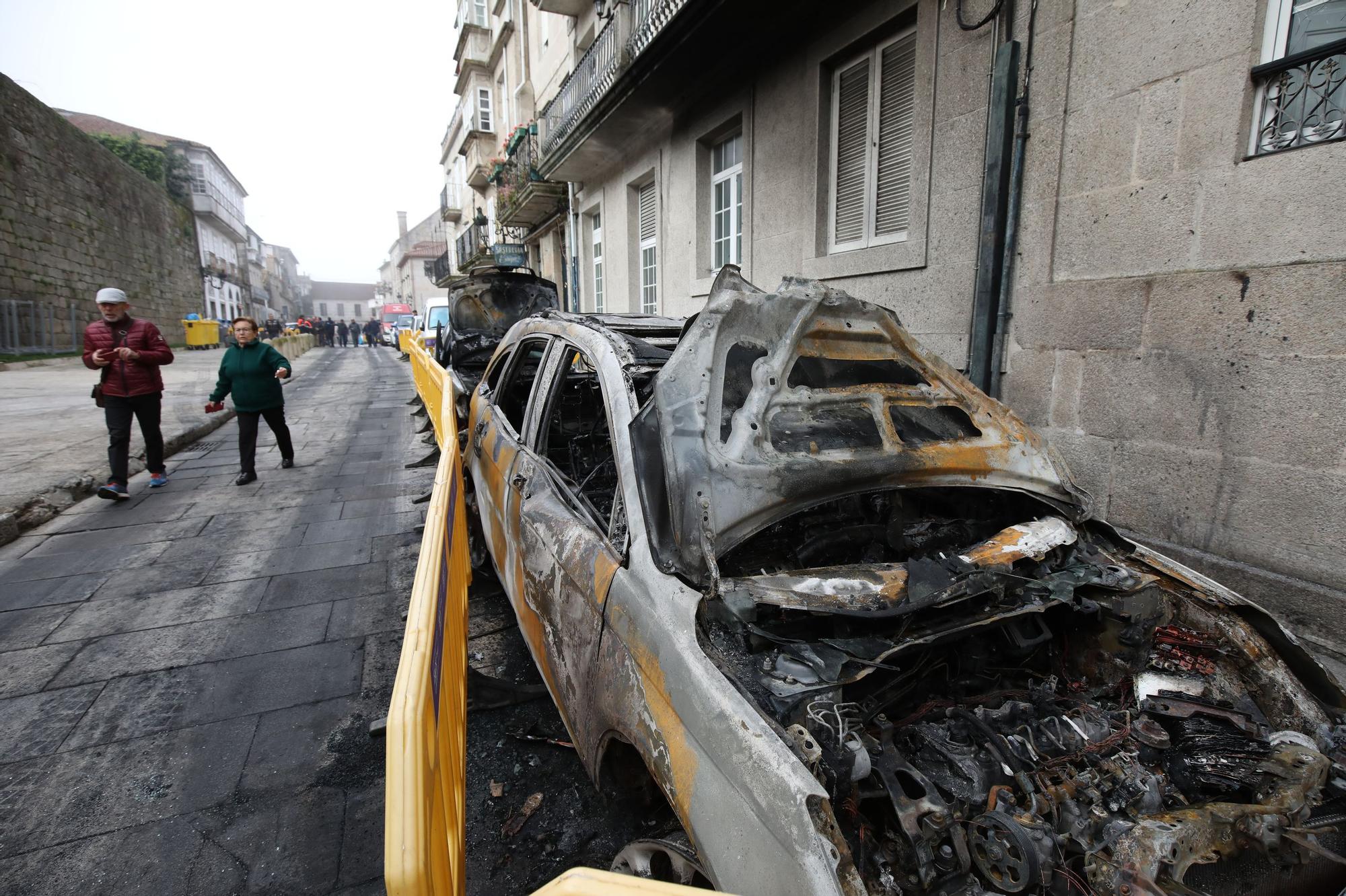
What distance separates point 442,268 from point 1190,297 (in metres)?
39.6

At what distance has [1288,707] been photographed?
186 cm

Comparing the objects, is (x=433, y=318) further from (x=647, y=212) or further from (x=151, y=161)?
(x=151, y=161)

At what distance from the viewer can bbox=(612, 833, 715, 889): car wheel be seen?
1.58 metres

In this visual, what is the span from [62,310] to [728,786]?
24487 mm

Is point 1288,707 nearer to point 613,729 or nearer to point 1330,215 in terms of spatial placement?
point 613,729

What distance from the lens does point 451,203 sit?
37531mm

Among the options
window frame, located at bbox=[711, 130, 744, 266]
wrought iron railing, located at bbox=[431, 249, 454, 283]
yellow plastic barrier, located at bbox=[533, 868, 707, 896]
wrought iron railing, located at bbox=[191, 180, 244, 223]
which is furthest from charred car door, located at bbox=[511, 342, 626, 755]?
wrought iron railing, located at bbox=[191, 180, 244, 223]

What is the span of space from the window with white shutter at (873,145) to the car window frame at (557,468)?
409cm

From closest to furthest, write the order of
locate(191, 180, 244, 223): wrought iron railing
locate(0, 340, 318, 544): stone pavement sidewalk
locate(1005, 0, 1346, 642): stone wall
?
locate(1005, 0, 1346, 642): stone wall → locate(0, 340, 318, 544): stone pavement sidewalk → locate(191, 180, 244, 223): wrought iron railing

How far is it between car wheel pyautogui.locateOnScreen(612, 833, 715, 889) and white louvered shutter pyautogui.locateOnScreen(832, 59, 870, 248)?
19.7 feet

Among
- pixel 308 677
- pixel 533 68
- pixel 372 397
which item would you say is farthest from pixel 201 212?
pixel 308 677

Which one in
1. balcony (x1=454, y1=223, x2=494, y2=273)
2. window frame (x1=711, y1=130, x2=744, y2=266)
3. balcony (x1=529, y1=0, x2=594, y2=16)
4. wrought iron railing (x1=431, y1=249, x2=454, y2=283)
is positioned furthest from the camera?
wrought iron railing (x1=431, y1=249, x2=454, y2=283)

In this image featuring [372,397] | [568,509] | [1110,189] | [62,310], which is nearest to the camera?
[568,509]

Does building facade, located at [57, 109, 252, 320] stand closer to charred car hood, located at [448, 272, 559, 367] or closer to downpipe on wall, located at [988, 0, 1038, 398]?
charred car hood, located at [448, 272, 559, 367]
